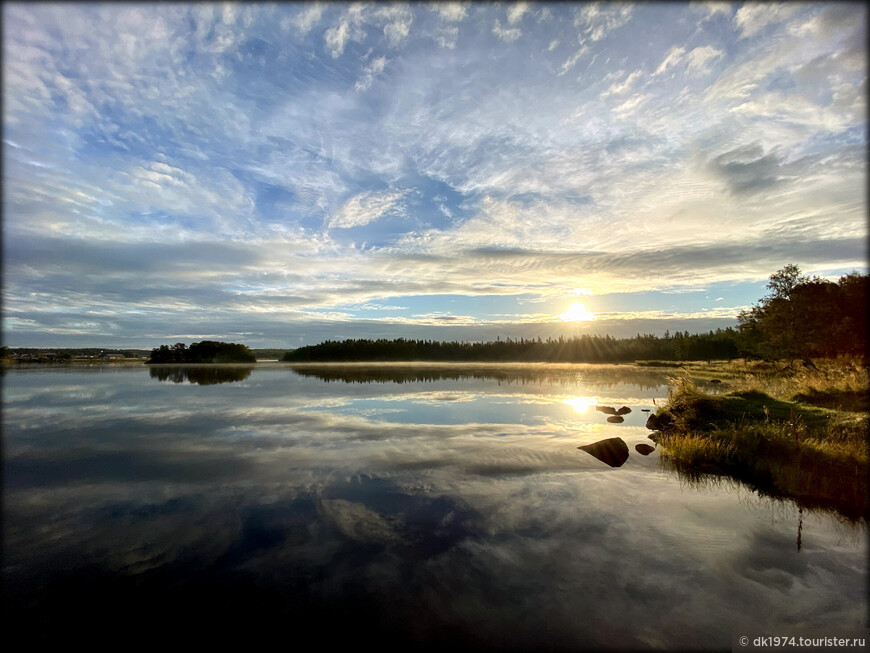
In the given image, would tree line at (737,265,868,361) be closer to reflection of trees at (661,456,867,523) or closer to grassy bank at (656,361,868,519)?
grassy bank at (656,361,868,519)

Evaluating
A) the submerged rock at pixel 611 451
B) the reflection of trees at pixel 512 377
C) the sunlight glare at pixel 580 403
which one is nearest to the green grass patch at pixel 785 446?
the submerged rock at pixel 611 451

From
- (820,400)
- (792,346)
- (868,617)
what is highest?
(792,346)

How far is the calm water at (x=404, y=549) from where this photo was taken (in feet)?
19.2

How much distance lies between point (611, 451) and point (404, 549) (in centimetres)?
958

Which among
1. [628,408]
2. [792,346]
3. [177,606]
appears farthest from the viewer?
[792,346]

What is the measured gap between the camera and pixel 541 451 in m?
15.4

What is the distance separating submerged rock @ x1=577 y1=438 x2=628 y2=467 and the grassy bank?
161cm

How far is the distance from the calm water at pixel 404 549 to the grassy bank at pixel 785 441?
1.23m

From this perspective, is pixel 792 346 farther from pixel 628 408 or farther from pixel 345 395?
pixel 345 395

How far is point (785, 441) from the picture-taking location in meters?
13.3

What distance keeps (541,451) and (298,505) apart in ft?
30.0

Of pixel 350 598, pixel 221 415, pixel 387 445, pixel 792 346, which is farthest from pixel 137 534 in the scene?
pixel 792 346

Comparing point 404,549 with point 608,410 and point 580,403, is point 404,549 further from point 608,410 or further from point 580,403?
point 580,403

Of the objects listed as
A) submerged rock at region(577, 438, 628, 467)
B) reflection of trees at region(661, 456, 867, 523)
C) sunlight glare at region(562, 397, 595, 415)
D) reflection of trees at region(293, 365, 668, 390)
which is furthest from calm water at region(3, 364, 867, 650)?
reflection of trees at region(293, 365, 668, 390)
